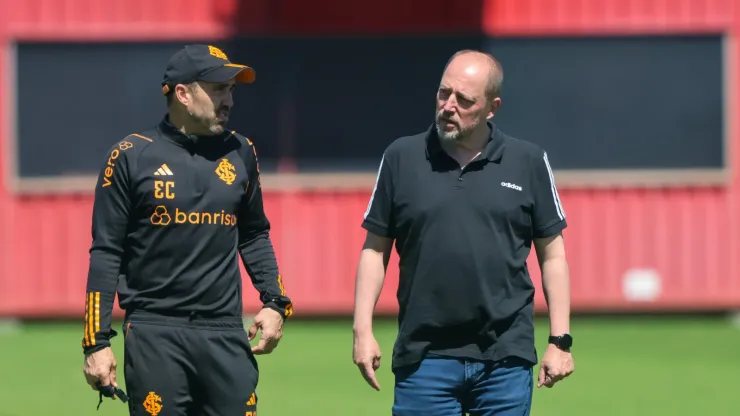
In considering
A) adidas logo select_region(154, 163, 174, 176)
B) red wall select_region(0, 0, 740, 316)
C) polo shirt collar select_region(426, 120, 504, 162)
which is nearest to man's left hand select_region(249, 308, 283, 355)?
adidas logo select_region(154, 163, 174, 176)

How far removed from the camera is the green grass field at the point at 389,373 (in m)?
10.1

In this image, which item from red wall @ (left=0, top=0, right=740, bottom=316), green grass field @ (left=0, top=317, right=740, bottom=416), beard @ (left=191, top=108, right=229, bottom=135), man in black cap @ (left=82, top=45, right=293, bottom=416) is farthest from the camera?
red wall @ (left=0, top=0, right=740, bottom=316)

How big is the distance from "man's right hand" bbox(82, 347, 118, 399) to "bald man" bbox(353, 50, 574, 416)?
2.95 ft

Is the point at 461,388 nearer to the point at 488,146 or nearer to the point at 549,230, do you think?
the point at 549,230

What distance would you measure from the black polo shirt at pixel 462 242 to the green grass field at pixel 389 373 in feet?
14.4

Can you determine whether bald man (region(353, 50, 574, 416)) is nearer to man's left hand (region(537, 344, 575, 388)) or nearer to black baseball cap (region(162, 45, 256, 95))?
man's left hand (region(537, 344, 575, 388))

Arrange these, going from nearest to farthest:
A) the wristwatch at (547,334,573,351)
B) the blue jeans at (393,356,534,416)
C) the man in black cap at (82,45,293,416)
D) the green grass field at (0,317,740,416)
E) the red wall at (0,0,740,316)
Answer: the blue jeans at (393,356,534,416)
the wristwatch at (547,334,573,351)
the man in black cap at (82,45,293,416)
the green grass field at (0,317,740,416)
the red wall at (0,0,740,316)

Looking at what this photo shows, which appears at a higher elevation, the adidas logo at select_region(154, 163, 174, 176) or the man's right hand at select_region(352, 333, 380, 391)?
the adidas logo at select_region(154, 163, 174, 176)

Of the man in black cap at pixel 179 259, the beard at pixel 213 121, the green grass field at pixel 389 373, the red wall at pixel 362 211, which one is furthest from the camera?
the red wall at pixel 362 211

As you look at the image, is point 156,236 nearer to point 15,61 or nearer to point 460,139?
point 460,139

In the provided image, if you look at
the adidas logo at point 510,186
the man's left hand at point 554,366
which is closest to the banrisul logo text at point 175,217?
the adidas logo at point 510,186

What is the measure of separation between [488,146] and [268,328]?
1.13 meters

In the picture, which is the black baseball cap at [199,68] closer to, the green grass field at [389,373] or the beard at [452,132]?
the beard at [452,132]

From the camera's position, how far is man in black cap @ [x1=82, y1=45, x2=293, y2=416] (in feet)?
18.4
